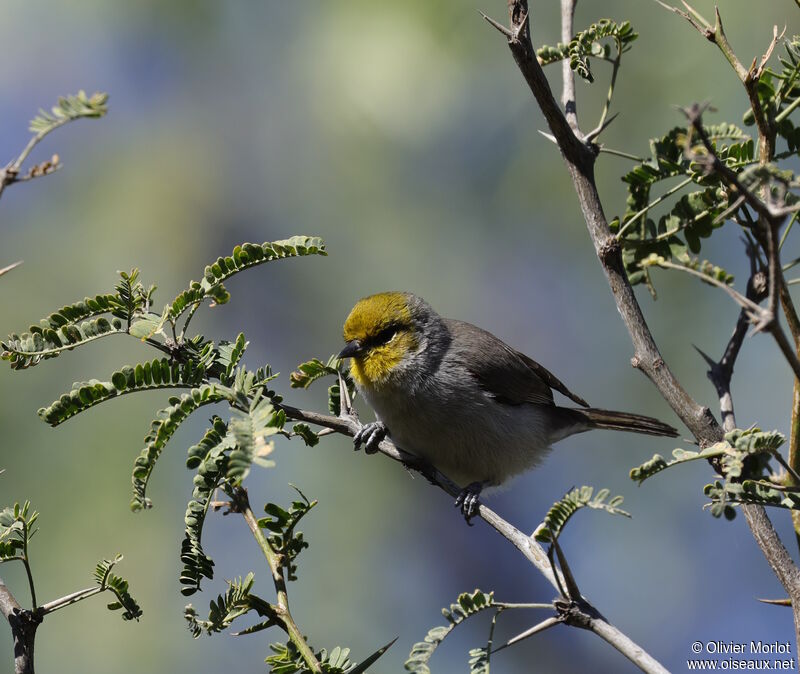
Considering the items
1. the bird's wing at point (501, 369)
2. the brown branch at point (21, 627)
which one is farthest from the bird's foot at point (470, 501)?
the brown branch at point (21, 627)

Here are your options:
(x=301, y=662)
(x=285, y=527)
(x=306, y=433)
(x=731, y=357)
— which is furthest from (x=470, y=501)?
(x=301, y=662)

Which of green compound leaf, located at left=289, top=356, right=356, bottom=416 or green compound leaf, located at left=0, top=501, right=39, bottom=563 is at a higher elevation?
green compound leaf, located at left=289, top=356, right=356, bottom=416

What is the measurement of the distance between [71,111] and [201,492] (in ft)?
2.67

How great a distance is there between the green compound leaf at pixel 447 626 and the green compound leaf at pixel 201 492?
0.49 meters

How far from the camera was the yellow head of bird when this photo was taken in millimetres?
3840

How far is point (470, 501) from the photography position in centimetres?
387

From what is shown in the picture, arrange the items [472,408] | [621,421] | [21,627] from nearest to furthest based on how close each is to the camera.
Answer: [21,627] → [472,408] → [621,421]

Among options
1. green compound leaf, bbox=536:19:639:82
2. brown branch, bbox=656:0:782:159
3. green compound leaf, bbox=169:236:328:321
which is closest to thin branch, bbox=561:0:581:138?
green compound leaf, bbox=536:19:639:82

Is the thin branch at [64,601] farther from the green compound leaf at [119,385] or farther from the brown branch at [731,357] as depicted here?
the brown branch at [731,357]

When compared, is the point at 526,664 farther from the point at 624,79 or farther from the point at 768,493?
the point at 768,493

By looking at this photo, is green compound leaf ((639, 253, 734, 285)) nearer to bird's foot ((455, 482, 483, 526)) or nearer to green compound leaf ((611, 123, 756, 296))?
green compound leaf ((611, 123, 756, 296))

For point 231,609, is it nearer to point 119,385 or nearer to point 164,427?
point 164,427

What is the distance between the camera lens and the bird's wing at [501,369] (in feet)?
14.0

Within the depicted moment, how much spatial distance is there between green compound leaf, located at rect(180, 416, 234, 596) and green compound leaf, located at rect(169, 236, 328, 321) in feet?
1.23
